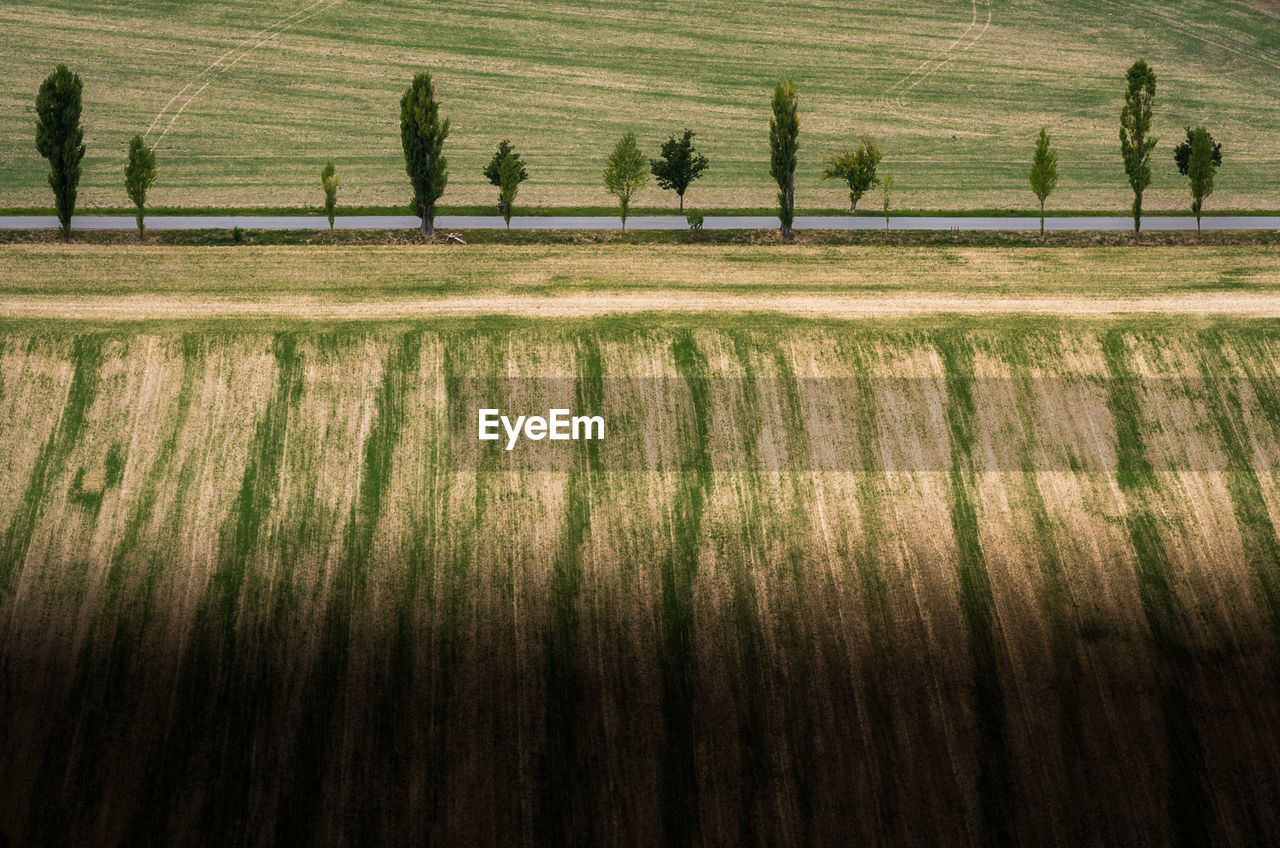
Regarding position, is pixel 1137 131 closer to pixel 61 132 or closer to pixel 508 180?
pixel 508 180

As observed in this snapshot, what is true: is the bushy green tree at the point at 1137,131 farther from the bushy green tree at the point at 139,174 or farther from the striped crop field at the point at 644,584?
the bushy green tree at the point at 139,174

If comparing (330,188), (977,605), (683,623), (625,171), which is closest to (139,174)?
(330,188)

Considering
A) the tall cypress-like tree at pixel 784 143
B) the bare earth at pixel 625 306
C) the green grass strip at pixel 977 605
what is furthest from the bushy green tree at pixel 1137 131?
the green grass strip at pixel 977 605

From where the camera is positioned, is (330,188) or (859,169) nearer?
(330,188)

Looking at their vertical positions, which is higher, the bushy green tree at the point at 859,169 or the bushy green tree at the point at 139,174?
the bushy green tree at the point at 859,169

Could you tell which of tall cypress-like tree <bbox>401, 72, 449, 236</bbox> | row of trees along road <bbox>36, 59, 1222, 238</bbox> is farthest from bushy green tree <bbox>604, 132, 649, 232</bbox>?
tall cypress-like tree <bbox>401, 72, 449, 236</bbox>

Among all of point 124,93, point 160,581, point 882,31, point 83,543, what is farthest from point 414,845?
point 882,31

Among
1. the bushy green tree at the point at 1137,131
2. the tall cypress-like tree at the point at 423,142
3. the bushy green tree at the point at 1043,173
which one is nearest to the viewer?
the tall cypress-like tree at the point at 423,142
